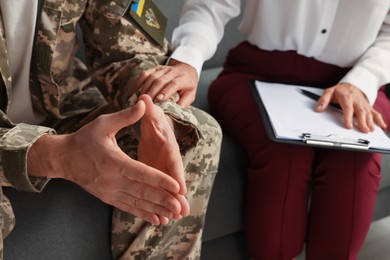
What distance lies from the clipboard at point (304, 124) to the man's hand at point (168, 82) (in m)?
0.16

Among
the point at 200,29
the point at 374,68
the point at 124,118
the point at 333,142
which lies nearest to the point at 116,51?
the point at 200,29

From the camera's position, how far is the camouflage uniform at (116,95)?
938 mm

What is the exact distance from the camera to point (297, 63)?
122 centimetres

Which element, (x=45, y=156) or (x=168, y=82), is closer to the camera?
(x=45, y=156)

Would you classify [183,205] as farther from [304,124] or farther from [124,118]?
[304,124]

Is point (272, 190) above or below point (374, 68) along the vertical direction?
below

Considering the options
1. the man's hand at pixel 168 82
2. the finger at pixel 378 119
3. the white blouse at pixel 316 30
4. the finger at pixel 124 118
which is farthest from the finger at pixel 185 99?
the finger at pixel 378 119

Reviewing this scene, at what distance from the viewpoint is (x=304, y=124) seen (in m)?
1.03

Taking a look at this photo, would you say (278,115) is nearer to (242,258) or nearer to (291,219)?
(291,219)

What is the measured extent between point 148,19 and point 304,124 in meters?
0.36

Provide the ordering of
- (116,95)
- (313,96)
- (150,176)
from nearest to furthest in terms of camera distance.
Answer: (150,176) < (116,95) < (313,96)

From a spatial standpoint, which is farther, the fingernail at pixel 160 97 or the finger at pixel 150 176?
the fingernail at pixel 160 97

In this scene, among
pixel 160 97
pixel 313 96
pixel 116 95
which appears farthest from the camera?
pixel 313 96

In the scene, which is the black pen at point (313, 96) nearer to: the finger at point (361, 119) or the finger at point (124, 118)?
the finger at point (361, 119)
